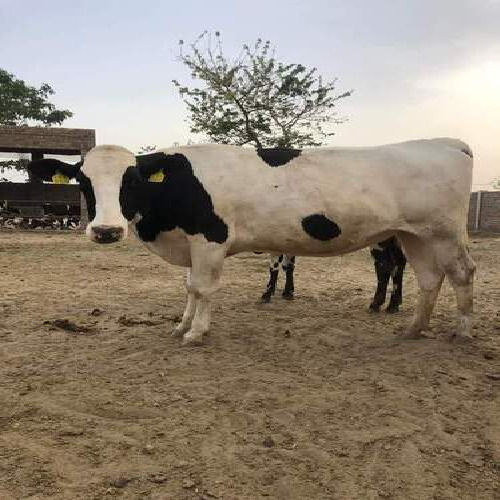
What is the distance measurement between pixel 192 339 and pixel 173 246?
37.6 inches

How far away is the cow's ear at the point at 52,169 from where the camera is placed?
524 cm

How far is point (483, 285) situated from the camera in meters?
8.84

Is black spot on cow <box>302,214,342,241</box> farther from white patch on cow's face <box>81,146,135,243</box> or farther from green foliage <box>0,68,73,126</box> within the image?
green foliage <box>0,68,73,126</box>

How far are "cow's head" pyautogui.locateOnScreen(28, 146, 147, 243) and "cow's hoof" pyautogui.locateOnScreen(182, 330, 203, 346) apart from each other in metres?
1.19

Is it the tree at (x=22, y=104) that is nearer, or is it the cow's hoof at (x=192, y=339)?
the cow's hoof at (x=192, y=339)

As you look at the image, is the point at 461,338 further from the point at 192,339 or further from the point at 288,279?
the point at 288,279

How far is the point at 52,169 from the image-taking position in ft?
17.5

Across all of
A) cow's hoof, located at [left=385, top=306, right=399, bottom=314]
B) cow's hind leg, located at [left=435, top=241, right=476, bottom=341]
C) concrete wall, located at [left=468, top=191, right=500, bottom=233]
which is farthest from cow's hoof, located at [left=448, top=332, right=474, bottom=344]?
concrete wall, located at [left=468, top=191, right=500, bottom=233]

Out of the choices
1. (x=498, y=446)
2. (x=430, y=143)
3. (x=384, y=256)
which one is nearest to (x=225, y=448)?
(x=498, y=446)

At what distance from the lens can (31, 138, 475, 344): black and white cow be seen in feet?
16.8

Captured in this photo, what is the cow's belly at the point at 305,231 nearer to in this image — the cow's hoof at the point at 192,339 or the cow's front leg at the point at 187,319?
the cow's front leg at the point at 187,319

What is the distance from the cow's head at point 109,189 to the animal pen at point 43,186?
16.4 m

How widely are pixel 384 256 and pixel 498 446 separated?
4.23 metres

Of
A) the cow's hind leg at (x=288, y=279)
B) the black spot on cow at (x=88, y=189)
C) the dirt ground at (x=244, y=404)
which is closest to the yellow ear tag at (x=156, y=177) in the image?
the black spot on cow at (x=88, y=189)
